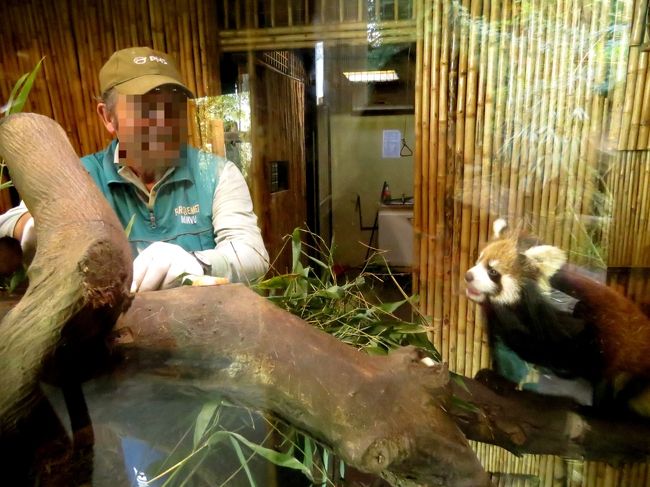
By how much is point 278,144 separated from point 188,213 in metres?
0.43

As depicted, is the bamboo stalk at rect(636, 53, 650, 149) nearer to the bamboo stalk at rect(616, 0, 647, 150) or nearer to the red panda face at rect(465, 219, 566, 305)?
the bamboo stalk at rect(616, 0, 647, 150)

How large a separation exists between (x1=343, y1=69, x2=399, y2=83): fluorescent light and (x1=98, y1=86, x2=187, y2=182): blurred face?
1.69 feet

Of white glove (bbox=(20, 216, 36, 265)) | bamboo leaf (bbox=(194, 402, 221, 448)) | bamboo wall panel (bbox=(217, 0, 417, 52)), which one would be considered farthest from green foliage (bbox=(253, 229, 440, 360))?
bamboo wall panel (bbox=(217, 0, 417, 52))

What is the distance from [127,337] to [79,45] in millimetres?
1222

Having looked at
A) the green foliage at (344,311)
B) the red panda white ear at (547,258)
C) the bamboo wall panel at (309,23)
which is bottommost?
the green foliage at (344,311)

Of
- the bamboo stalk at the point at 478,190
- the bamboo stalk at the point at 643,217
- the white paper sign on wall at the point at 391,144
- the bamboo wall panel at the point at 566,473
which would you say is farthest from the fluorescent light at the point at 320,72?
the bamboo wall panel at the point at 566,473

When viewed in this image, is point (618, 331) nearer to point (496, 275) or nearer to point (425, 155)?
point (496, 275)

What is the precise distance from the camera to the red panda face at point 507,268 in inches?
41.6

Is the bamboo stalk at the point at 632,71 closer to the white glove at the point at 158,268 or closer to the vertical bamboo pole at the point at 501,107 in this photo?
the vertical bamboo pole at the point at 501,107

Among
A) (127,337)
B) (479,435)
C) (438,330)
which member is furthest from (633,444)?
(127,337)

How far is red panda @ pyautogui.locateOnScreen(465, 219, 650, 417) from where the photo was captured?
3.27 feet

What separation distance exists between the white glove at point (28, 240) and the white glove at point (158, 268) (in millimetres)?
251

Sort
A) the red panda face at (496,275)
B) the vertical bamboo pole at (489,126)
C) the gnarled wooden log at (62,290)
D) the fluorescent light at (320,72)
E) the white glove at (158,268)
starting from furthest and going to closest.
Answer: the fluorescent light at (320,72)
the vertical bamboo pole at (489,126)
the red panda face at (496,275)
the white glove at (158,268)
the gnarled wooden log at (62,290)

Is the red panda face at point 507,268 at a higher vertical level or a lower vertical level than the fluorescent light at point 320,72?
lower
